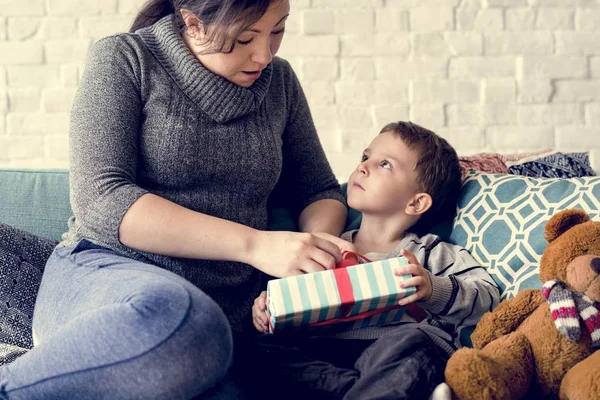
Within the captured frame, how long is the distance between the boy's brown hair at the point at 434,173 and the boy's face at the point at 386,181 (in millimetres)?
18

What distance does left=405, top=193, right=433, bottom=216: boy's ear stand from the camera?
1.61 m

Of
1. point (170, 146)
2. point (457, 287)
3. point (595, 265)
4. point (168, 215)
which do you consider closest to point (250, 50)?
point (170, 146)

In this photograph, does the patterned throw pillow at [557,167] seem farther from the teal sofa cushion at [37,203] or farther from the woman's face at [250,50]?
the teal sofa cushion at [37,203]

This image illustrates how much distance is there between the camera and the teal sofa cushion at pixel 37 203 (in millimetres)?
1740

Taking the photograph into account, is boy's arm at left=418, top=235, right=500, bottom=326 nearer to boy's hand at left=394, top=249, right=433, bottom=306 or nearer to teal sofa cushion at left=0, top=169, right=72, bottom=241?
boy's hand at left=394, top=249, right=433, bottom=306

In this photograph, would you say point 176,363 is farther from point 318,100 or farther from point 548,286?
point 318,100

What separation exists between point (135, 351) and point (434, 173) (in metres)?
0.88

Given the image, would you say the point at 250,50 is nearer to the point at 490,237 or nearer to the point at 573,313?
the point at 490,237

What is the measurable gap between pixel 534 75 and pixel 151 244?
5.56 feet

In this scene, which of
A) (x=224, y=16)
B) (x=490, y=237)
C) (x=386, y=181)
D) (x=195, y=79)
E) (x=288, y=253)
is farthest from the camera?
(x=386, y=181)

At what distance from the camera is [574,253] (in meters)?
1.22

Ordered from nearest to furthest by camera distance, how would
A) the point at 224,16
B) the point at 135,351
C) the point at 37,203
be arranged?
the point at 135,351
the point at 224,16
the point at 37,203

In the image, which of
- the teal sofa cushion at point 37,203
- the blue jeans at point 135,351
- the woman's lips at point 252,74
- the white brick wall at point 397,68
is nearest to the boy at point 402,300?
the blue jeans at point 135,351

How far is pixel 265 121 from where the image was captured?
4.88 feet
